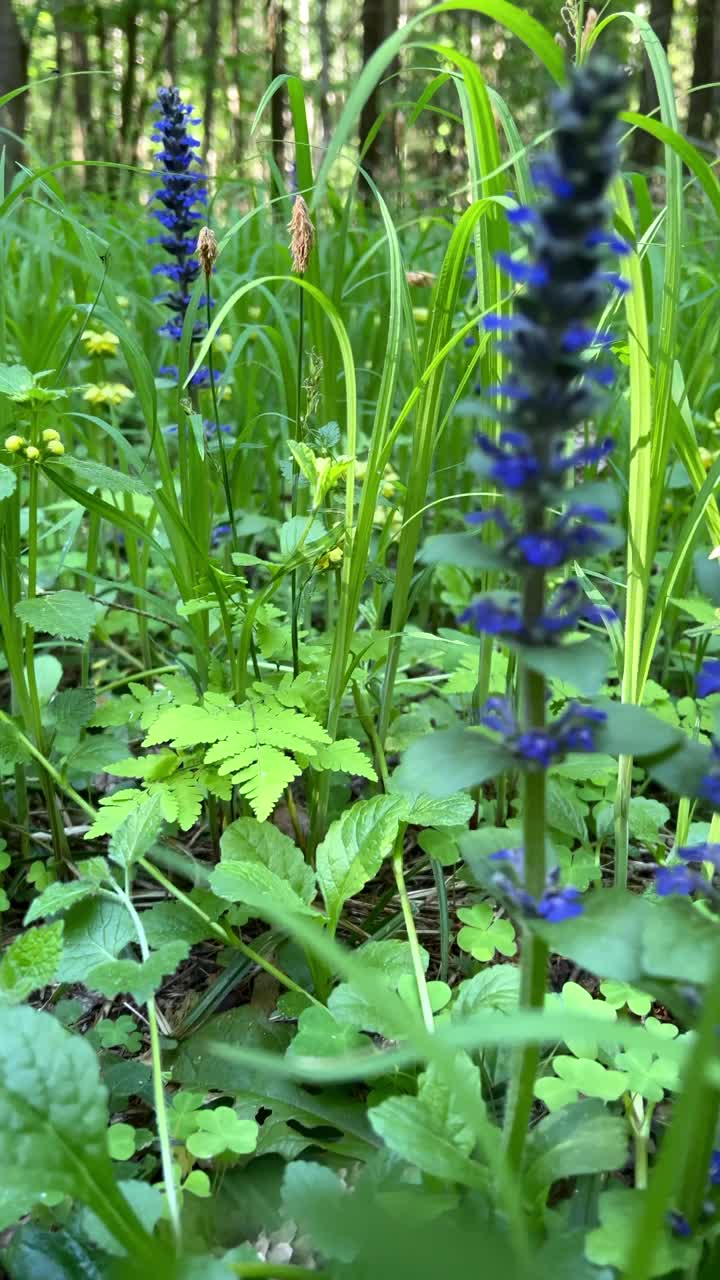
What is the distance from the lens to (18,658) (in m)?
1.63

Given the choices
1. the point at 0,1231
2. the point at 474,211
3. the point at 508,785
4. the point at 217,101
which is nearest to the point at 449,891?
the point at 508,785

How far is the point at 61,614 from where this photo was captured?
156 cm

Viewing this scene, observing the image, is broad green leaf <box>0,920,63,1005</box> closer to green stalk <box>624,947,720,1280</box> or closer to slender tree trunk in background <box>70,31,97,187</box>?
green stalk <box>624,947,720,1280</box>

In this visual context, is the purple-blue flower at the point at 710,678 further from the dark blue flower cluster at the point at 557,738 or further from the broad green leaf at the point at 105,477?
the broad green leaf at the point at 105,477

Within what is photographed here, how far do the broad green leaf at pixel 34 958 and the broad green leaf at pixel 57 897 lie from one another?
0.08m

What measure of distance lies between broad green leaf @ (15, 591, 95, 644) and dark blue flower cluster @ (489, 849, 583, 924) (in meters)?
0.91

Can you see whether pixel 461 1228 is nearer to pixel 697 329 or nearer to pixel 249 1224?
pixel 249 1224

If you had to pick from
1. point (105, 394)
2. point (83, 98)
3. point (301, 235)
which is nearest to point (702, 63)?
point (83, 98)

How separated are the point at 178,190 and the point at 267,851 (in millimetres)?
1645

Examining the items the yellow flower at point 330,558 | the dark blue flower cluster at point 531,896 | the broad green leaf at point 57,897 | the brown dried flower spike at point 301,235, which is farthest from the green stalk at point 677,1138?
the brown dried flower spike at point 301,235

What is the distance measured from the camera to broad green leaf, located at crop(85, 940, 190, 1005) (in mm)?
1133

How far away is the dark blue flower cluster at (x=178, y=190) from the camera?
208 cm

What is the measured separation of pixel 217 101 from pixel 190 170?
22314 millimetres

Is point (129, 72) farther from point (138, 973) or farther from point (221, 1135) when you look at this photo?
point (221, 1135)
